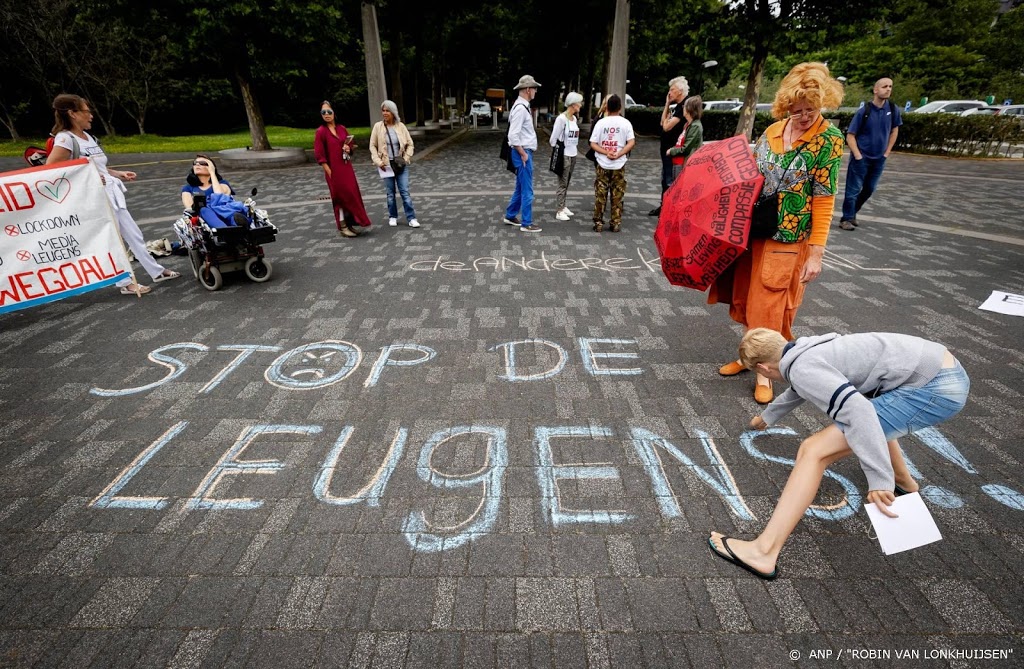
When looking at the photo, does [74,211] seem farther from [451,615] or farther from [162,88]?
[162,88]

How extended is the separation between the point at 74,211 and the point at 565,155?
6.15 meters

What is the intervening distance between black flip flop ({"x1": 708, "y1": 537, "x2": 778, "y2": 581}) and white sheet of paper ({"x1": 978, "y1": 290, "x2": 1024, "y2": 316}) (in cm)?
459

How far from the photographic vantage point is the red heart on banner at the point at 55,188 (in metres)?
4.86

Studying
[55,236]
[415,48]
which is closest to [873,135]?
[55,236]

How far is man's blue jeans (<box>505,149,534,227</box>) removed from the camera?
7.52 m

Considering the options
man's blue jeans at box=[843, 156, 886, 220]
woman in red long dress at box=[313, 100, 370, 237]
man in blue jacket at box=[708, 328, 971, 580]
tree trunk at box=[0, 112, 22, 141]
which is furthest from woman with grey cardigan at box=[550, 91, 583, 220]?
tree trunk at box=[0, 112, 22, 141]

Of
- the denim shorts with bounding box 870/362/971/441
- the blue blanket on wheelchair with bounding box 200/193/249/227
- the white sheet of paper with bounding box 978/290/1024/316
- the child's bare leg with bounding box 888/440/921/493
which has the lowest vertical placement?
the white sheet of paper with bounding box 978/290/1024/316

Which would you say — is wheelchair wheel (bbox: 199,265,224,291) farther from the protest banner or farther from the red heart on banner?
the red heart on banner

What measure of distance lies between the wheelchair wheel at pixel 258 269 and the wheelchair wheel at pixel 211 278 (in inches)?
12.4

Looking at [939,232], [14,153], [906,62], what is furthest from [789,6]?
[14,153]

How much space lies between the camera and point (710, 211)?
2.99 m

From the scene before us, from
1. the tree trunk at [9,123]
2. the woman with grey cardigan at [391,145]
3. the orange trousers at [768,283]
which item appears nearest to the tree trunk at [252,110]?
the woman with grey cardigan at [391,145]

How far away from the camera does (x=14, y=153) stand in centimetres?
2262

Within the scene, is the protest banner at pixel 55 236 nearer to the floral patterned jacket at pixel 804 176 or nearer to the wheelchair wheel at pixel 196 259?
the wheelchair wheel at pixel 196 259
